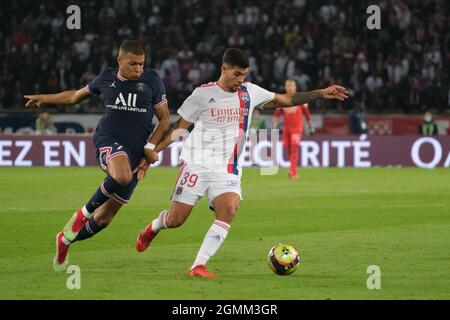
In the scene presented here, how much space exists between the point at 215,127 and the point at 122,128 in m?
1.04

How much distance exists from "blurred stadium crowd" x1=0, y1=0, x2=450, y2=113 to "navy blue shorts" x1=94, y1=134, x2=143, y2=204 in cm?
2074

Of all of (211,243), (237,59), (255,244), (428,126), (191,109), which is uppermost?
(237,59)

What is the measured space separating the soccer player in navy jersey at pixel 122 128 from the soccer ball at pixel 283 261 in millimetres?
1514

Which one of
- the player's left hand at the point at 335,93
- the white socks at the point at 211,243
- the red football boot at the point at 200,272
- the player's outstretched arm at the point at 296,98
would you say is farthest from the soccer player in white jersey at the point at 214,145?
the player's left hand at the point at 335,93

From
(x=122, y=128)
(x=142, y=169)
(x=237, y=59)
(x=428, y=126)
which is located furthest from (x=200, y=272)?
(x=428, y=126)

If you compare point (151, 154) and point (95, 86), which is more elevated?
point (95, 86)

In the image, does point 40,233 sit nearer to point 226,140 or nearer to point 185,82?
point 226,140

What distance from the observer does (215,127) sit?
1005cm

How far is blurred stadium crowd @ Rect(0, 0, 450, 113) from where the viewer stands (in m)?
31.7

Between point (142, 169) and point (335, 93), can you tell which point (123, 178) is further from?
point (335, 93)

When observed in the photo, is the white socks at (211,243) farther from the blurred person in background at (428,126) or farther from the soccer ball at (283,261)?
the blurred person in background at (428,126)

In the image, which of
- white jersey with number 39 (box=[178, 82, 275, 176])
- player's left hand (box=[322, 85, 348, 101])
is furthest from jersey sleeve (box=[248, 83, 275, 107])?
player's left hand (box=[322, 85, 348, 101])

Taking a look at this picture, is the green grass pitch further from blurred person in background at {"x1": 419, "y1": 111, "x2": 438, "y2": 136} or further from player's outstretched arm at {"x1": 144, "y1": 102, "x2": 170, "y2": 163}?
blurred person in background at {"x1": 419, "y1": 111, "x2": 438, "y2": 136}
